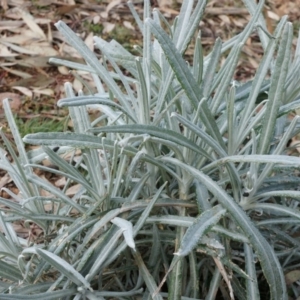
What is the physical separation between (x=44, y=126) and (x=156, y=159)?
3.65 ft

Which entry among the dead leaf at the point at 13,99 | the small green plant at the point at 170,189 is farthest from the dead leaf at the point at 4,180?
the small green plant at the point at 170,189

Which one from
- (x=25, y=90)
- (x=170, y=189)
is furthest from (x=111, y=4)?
(x=170, y=189)

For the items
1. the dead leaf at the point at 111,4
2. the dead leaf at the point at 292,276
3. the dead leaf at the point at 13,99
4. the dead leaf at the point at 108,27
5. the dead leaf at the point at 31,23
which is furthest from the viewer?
the dead leaf at the point at 111,4

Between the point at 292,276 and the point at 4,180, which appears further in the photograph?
the point at 4,180

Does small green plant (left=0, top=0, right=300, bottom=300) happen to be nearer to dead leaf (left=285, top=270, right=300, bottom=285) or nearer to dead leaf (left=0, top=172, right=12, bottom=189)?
dead leaf (left=285, top=270, right=300, bottom=285)

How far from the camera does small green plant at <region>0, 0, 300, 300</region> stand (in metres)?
1.02

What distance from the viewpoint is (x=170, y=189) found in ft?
4.01

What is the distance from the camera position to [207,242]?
994 mm

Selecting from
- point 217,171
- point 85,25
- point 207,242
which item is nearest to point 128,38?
point 85,25

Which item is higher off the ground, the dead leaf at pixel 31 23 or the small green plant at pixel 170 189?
the small green plant at pixel 170 189

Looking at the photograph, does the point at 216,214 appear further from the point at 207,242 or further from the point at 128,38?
the point at 128,38

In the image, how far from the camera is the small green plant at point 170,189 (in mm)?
1022

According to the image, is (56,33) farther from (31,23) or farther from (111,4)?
(111,4)

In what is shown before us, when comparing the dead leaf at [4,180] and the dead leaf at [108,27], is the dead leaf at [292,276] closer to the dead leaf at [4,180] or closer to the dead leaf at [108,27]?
the dead leaf at [4,180]
